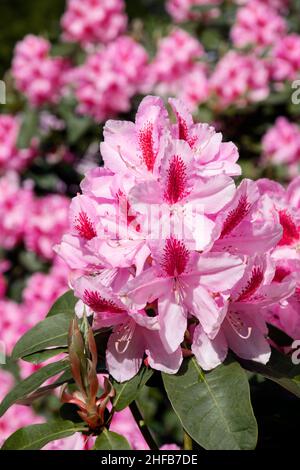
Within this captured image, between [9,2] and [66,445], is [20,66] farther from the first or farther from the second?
[9,2]

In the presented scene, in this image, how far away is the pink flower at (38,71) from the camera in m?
3.18

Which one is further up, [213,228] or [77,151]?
[77,151]

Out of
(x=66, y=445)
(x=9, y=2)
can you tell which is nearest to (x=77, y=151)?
(x=66, y=445)

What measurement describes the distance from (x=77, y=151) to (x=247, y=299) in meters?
2.54

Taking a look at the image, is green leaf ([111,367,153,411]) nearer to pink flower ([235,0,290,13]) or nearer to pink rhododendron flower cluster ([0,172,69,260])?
pink rhododendron flower cluster ([0,172,69,260])

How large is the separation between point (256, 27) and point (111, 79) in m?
0.78

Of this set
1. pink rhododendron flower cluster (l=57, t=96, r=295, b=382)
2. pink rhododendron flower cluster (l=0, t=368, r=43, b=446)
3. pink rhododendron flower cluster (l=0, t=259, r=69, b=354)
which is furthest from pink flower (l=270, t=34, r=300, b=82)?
pink rhododendron flower cluster (l=57, t=96, r=295, b=382)

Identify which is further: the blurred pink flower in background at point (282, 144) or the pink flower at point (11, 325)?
the blurred pink flower in background at point (282, 144)

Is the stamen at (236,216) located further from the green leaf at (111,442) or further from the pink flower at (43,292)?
the pink flower at (43,292)

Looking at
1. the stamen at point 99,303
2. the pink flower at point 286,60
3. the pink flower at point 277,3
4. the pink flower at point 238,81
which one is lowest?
the stamen at point 99,303

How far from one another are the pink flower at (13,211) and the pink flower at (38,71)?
0.39m

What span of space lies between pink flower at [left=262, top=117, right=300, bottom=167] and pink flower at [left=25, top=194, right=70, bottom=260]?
789mm

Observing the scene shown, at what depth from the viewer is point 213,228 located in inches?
35.1

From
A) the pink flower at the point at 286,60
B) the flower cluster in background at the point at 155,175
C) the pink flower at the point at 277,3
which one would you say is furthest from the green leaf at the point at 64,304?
the pink flower at the point at 277,3
